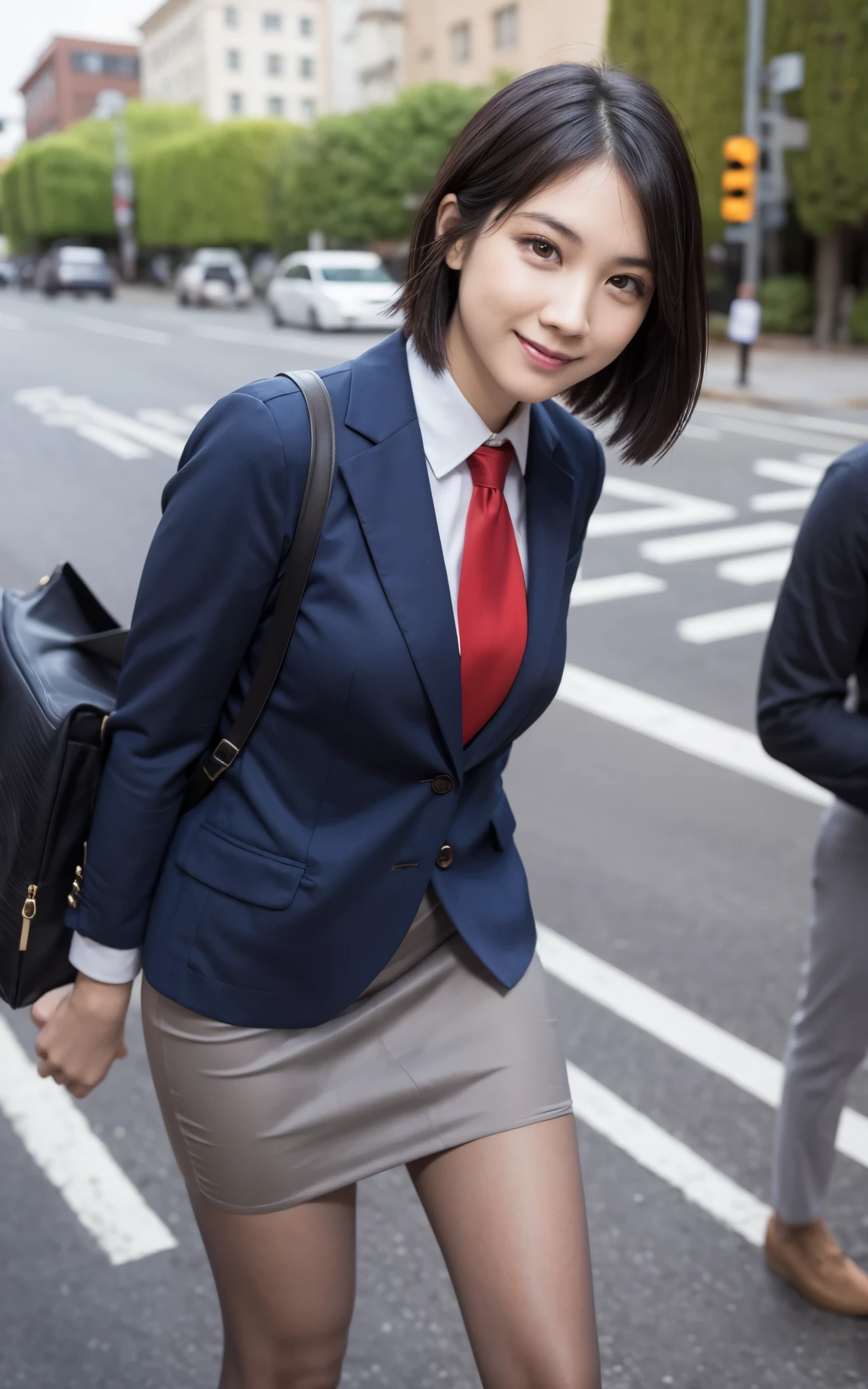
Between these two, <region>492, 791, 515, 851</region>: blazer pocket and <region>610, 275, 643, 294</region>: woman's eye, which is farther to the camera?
<region>492, 791, 515, 851</region>: blazer pocket

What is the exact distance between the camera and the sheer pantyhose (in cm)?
172

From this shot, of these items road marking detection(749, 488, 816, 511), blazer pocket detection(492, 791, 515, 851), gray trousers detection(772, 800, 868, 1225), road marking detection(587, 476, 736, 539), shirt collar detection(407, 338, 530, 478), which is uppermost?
shirt collar detection(407, 338, 530, 478)

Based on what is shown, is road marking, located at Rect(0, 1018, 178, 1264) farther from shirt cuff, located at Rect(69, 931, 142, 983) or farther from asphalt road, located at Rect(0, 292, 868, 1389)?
shirt cuff, located at Rect(69, 931, 142, 983)

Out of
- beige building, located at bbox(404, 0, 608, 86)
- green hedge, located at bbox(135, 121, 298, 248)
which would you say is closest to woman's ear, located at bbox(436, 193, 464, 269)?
beige building, located at bbox(404, 0, 608, 86)

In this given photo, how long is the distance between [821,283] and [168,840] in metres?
25.3

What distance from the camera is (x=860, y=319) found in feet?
80.0

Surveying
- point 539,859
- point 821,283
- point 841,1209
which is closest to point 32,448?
point 539,859

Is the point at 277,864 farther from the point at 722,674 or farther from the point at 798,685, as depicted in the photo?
the point at 722,674

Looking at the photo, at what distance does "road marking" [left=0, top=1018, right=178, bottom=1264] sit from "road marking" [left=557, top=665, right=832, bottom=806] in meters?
2.49

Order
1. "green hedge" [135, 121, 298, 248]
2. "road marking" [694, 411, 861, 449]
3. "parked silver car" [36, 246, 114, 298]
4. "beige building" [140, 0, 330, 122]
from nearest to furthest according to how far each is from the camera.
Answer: "road marking" [694, 411, 861, 449], "parked silver car" [36, 246, 114, 298], "green hedge" [135, 121, 298, 248], "beige building" [140, 0, 330, 122]

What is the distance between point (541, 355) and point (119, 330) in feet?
88.6

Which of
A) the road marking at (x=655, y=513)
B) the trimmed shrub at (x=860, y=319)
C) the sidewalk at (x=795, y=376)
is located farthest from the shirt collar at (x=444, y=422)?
the trimmed shrub at (x=860, y=319)

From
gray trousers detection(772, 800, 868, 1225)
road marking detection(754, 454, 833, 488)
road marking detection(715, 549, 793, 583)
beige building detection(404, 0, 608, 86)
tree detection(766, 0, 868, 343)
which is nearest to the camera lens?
gray trousers detection(772, 800, 868, 1225)

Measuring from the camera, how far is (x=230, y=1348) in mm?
1911
